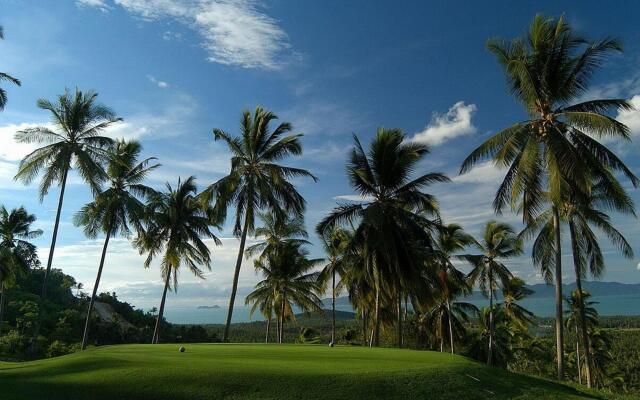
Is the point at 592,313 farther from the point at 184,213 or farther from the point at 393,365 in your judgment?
the point at 393,365

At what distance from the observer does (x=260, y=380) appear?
1003cm

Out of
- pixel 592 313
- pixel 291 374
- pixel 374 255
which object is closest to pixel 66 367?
pixel 291 374

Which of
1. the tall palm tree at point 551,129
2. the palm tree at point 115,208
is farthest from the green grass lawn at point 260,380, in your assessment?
the palm tree at point 115,208

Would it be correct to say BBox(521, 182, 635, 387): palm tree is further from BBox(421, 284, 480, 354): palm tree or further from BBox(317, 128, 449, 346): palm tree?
BBox(421, 284, 480, 354): palm tree

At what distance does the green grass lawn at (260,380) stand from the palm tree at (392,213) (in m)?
13.5

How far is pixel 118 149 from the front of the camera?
3331cm

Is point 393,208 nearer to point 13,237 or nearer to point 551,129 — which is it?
point 551,129

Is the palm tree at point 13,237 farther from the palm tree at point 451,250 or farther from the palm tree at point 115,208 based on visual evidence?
the palm tree at point 451,250

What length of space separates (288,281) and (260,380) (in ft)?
107

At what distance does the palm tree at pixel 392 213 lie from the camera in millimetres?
25656

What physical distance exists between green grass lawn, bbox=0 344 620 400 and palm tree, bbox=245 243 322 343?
2979 cm

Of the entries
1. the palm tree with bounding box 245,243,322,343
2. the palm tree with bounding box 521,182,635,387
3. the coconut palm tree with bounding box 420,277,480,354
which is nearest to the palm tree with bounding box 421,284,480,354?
the coconut palm tree with bounding box 420,277,480,354

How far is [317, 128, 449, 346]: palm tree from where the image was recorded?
1010 inches

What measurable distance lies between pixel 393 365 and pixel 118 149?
91.4 feet
